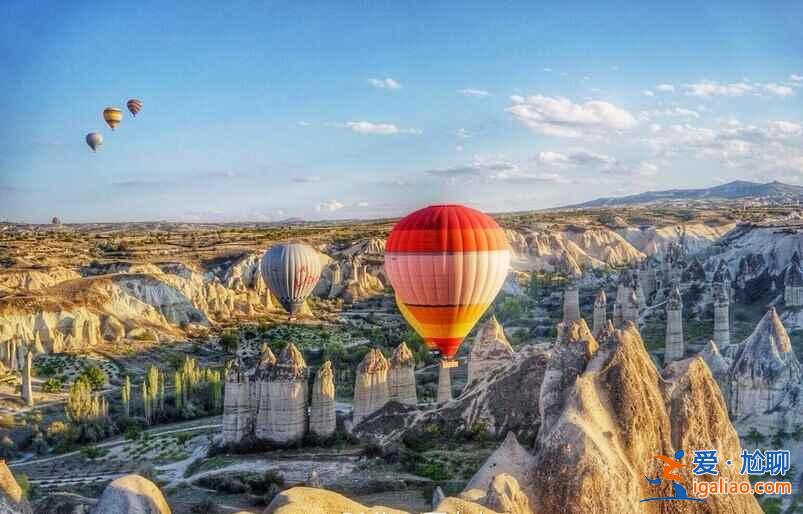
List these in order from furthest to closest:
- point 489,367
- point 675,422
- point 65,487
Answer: point 489,367
point 65,487
point 675,422

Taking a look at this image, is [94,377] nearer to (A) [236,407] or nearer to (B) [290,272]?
(B) [290,272]

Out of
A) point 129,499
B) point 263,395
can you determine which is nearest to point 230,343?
point 263,395

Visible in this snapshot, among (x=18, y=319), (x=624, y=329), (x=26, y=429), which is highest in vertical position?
(x=624, y=329)

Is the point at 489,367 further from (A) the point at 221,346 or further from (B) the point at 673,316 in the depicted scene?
(A) the point at 221,346

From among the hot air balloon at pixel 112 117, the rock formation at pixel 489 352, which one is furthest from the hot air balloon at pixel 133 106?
the rock formation at pixel 489 352

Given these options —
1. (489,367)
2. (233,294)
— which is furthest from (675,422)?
(233,294)
